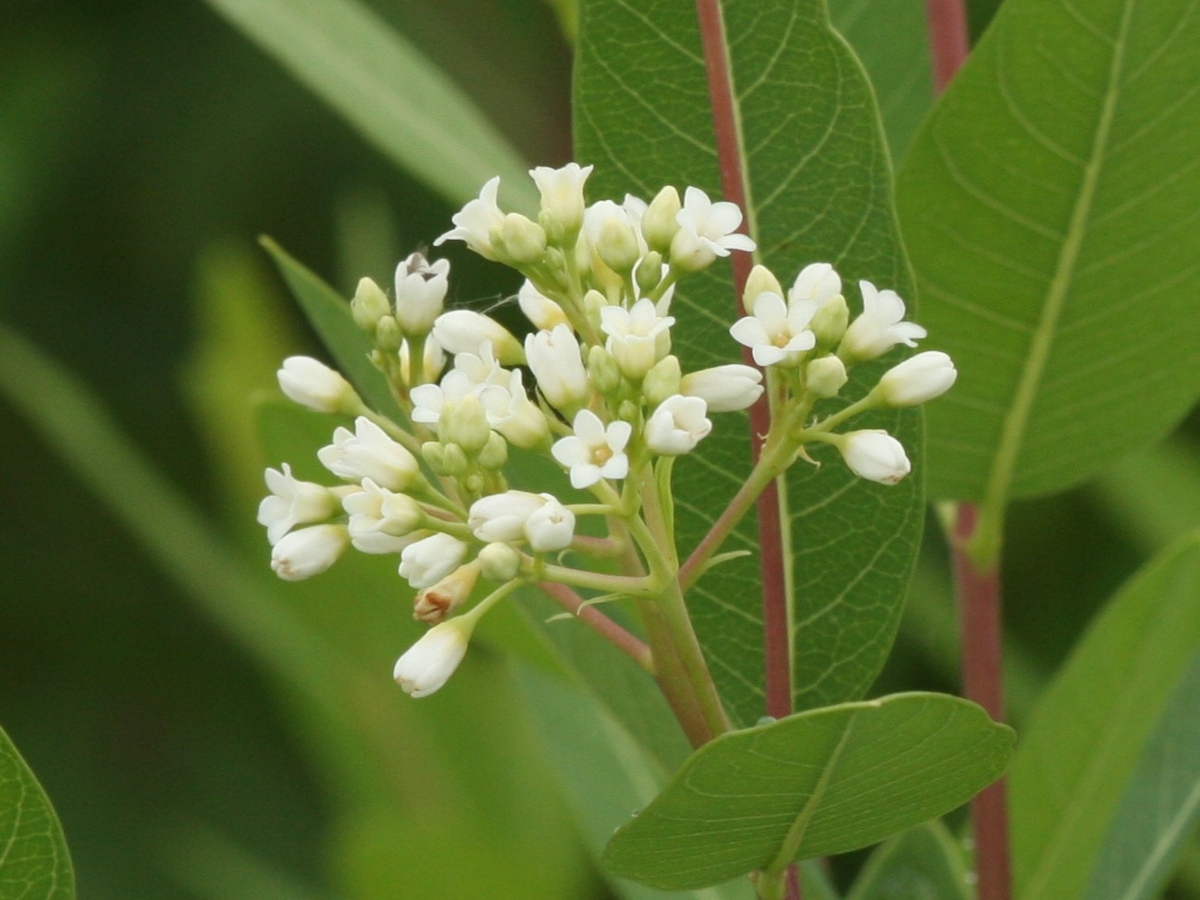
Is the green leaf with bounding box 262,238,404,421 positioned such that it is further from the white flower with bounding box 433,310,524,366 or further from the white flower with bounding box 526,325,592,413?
the white flower with bounding box 526,325,592,413

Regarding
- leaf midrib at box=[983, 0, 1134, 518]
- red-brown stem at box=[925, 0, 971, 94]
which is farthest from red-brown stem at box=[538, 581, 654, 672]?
red-brown stem at box=[925, 0, 971, 94]

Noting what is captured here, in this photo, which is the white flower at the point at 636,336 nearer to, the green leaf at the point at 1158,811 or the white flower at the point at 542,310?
the white flower at the point at 542,310

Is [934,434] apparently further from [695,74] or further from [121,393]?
[121,393]

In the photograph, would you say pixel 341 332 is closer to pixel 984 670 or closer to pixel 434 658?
pixel 434 658

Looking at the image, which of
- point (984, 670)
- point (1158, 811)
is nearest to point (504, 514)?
point (984, 670)

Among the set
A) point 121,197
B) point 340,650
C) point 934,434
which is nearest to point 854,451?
point 934,434

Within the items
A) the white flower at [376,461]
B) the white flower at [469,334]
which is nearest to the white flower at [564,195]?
the white flower at [469,334]
